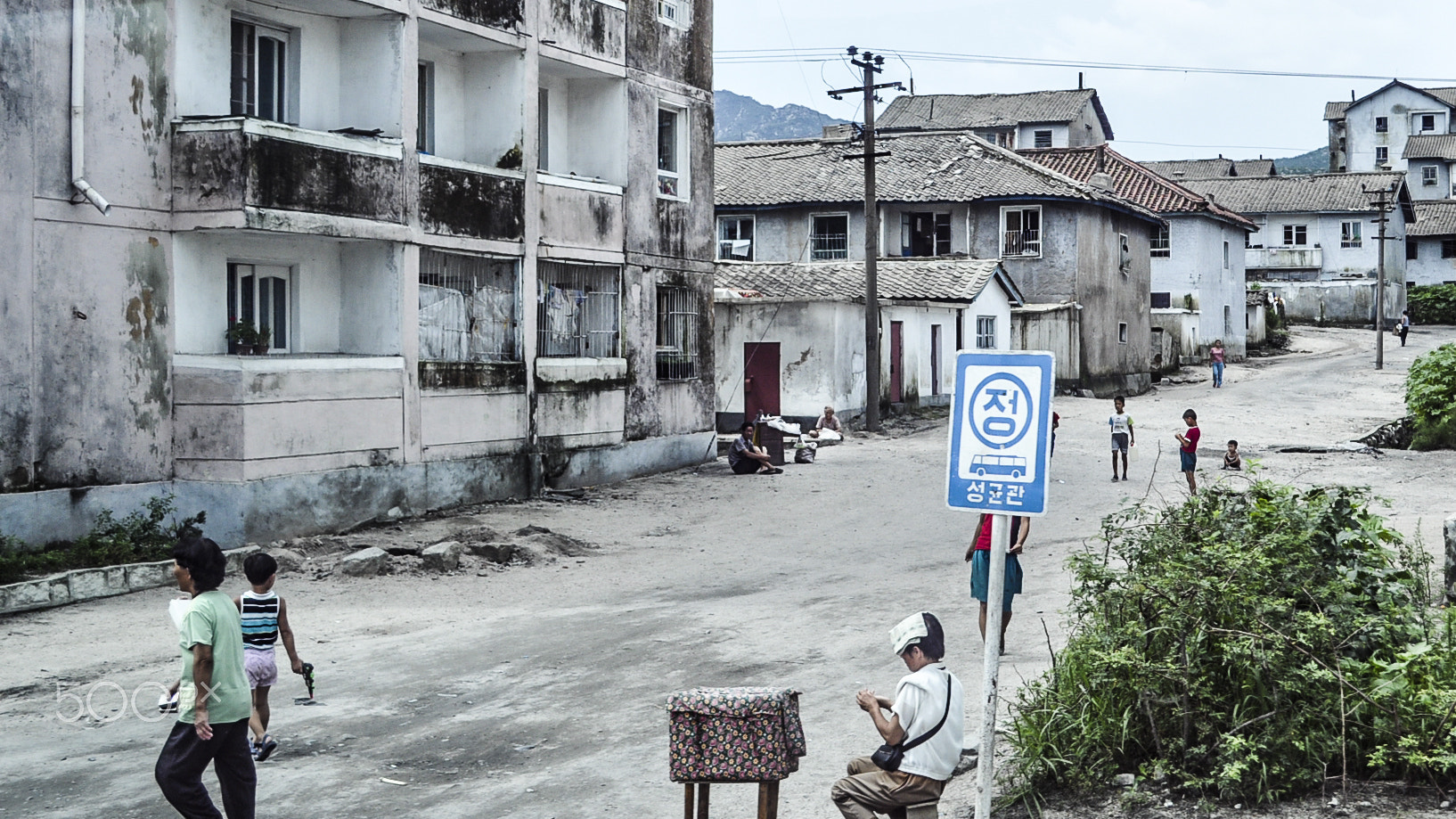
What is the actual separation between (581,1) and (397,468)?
8.79m

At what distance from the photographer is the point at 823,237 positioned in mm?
42906

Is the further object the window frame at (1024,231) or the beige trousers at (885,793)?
the window frame at (1024,231)

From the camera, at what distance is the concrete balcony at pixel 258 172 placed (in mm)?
16219

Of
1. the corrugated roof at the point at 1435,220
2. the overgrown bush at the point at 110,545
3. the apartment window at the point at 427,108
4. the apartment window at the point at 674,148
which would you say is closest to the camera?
the overgrown bush at the point at 110,545

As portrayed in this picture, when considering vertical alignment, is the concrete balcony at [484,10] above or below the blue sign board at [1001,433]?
above

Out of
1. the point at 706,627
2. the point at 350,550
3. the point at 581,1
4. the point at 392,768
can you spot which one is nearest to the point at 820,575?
the point at 706,627

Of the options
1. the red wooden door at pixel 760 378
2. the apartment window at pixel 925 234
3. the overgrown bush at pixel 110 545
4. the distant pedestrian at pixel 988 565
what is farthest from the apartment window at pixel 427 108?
the apartment window at pixel 925 234

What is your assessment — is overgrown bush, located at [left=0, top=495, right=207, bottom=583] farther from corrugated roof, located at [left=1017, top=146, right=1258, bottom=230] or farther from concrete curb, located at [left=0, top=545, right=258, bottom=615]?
corrugated roof, located at [left=1017, top=146, right=1258, bottom=230]

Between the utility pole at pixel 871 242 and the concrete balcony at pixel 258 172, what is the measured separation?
1546 cm

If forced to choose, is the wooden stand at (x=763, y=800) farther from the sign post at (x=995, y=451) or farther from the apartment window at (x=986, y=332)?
the apartment window at (x=986, y=332)

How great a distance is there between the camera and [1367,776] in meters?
7.12

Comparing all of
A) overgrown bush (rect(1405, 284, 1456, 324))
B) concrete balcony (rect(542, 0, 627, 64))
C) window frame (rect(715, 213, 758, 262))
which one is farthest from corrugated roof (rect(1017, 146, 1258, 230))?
concrete balcony (rect(542, 0, 627, 64))

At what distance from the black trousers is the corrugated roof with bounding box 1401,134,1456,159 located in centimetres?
8725

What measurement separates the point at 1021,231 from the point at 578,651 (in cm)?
3328
